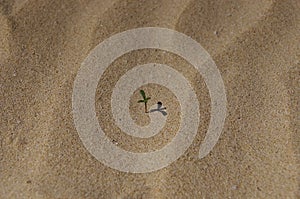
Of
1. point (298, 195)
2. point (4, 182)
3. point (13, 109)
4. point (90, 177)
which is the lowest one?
point (298, 195)

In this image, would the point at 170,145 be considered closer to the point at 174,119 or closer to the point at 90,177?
the point at 174,119

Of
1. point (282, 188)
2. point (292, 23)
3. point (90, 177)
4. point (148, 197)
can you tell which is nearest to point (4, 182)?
point (90, 177)

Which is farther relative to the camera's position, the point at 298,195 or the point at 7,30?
the point at 7,30

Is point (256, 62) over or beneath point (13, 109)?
beneath

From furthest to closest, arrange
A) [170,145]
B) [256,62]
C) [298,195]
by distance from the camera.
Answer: [256,62]
[170,145]
[298,195]

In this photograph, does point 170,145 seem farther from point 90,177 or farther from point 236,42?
point 236,42

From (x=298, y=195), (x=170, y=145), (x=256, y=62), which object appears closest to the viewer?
(x=298, y=195)
